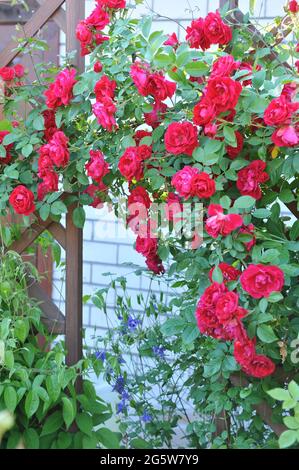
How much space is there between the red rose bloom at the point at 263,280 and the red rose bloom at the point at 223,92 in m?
0.41

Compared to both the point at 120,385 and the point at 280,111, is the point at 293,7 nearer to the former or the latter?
the point at 280,111

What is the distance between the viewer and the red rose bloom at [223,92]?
1758mm

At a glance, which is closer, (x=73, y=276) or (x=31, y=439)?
(x=31, y=439)

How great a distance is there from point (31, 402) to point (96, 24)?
3.76 feet

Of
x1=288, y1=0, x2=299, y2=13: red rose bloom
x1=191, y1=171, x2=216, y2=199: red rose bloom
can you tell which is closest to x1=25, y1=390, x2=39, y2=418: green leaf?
x1=191, y1=171, x2=216, y2=199: red rose bloom

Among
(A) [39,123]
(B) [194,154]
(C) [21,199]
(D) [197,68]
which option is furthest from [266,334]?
(A) [39,123]

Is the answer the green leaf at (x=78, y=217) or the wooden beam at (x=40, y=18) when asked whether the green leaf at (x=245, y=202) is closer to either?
the green leaf at (x=78, y=217)

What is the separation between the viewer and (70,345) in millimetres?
2439

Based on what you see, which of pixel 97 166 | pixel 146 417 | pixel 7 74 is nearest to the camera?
pixel 97 166

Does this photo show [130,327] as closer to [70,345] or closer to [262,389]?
[70,345]

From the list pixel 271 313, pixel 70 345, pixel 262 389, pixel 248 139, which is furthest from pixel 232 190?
pixel 70 345

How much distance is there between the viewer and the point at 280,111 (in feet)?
5.66

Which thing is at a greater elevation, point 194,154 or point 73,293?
point 194,154

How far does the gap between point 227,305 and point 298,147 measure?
457mm
